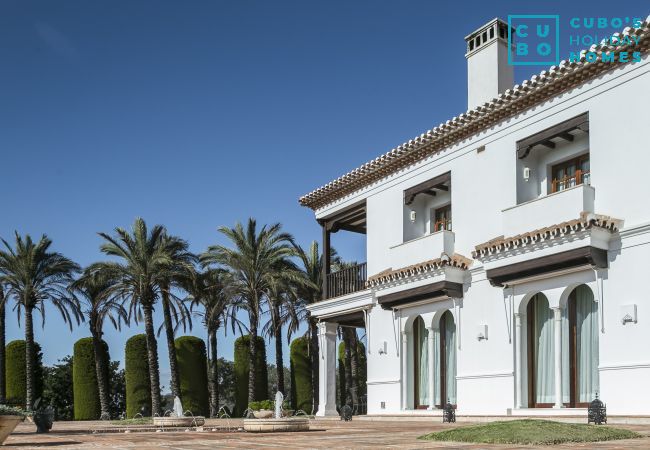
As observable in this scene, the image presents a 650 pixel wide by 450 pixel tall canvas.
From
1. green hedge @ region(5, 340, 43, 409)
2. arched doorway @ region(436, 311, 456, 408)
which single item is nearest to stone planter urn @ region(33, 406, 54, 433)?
arched doorway @ region(436, 311, 456, 408)

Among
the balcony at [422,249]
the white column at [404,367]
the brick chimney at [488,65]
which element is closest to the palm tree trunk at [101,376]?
the white column at [404,367]

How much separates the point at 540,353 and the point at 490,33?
8161 millimetres

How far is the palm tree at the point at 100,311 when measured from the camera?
31.9m

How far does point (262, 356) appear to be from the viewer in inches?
1433

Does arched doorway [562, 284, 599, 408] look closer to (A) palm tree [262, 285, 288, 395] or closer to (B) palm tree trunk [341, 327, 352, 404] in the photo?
(A) palm tree [262, 285, 288, 395]

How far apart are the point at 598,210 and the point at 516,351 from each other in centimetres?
330

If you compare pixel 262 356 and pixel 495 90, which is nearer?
pixel 495 90

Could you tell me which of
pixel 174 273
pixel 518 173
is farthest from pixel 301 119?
pixel 174 273

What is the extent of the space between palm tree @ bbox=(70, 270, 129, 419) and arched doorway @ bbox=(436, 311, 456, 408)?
16244mm

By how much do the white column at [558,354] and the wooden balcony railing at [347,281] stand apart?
691 cm

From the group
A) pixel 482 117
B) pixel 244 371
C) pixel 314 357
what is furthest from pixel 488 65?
pixel 244 371

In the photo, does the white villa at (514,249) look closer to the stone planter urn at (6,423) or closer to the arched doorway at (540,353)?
the arched doorway at (540,353)

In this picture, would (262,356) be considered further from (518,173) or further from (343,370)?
(518,173)

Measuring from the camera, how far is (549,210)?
15.5 meters
